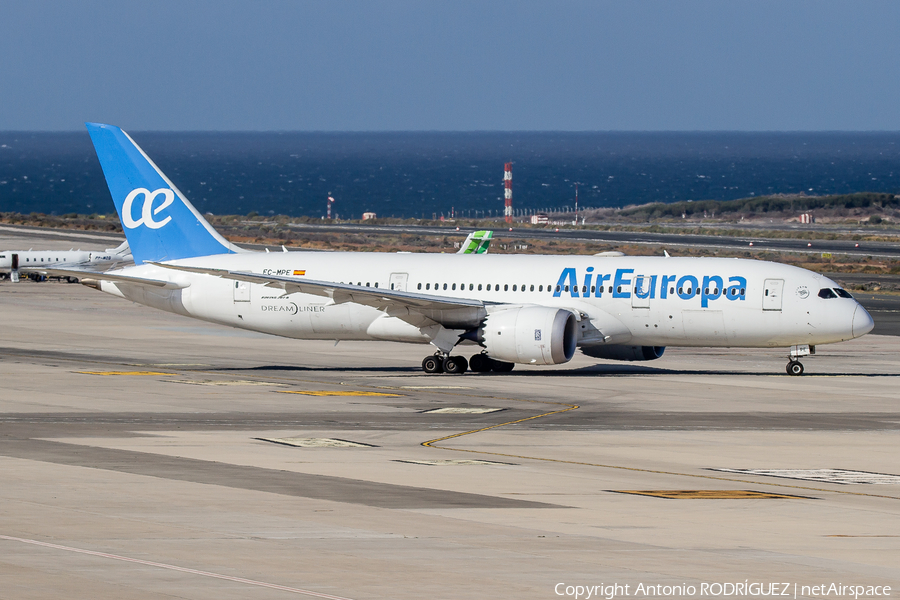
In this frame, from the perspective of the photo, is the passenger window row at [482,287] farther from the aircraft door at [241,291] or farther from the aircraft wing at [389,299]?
the aircraft door at [241,291]

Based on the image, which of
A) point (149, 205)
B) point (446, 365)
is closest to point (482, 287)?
point (446, 365)

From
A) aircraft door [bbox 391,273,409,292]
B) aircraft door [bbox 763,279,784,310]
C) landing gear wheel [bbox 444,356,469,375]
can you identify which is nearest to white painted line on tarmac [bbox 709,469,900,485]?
aircraft door [bbox 763,279,784,310]

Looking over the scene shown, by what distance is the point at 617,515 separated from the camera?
22.4 meters

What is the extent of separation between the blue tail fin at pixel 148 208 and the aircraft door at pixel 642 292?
16.0 m

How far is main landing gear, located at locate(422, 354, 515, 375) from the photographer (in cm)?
4616

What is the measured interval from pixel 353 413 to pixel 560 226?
105752 mm

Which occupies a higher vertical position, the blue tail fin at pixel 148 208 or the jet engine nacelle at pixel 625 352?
the blue tail fin at pixel 148 208

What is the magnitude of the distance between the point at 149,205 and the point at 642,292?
18883 mm

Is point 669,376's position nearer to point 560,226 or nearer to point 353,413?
point 353,413

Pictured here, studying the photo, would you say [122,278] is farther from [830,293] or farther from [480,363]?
[830,293]

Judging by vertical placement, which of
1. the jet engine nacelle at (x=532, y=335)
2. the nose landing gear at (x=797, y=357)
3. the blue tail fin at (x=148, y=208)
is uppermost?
the blue tail fin at (x=148, y=208)

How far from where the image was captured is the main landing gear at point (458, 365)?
151ft

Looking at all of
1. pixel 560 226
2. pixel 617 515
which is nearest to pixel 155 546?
pixel 617 515

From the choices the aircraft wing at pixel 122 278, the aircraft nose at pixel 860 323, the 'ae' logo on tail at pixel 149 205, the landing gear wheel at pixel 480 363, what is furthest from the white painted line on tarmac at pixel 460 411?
the 'ae' logo on tail at pixel 149 205
